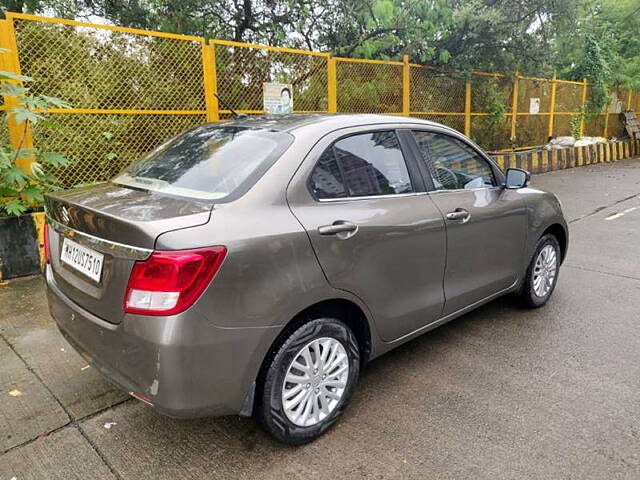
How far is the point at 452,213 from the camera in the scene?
3199 millimetres

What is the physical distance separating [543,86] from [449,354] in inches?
524

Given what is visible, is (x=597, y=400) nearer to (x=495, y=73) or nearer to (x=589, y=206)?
(x=589, y=206)

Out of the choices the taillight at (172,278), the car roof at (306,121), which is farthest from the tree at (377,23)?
the taillight at (172,278)

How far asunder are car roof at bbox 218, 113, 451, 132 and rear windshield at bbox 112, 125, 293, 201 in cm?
9

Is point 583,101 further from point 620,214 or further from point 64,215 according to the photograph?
point 64,215

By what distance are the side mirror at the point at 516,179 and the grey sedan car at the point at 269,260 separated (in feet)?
1.38

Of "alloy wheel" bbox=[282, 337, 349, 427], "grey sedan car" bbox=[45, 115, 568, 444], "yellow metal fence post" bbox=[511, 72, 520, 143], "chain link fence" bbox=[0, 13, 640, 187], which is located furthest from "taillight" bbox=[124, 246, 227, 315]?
"yellow metal fence post" bbox=[511, 72, 520, 143]

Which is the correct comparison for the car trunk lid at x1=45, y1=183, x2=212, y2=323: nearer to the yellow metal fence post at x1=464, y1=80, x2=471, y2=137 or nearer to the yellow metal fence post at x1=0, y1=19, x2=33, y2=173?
the yellow metal fence post at x1=0, y1=19, x2=33, y2=173

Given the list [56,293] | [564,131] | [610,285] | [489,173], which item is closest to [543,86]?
[564,131]

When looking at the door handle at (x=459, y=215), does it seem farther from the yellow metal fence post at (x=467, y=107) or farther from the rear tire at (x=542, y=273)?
the yellow metal fence post at (x=467, y=107)

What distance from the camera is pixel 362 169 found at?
2.84m

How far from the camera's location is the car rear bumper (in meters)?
2.01

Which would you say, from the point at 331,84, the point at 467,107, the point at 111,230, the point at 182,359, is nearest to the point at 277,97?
the point at 331,84

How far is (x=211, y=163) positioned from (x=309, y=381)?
1.28m
